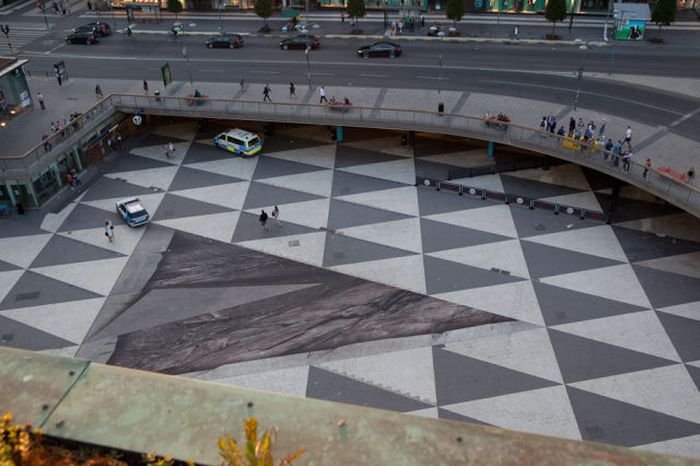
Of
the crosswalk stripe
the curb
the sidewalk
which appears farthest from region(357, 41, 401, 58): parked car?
the crosswalk stripe

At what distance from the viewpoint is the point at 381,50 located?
4900cm

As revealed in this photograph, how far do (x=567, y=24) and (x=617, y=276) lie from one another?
31620mm

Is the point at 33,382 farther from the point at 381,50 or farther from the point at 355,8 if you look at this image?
the point at 355,8

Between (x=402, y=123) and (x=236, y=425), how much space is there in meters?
31.9

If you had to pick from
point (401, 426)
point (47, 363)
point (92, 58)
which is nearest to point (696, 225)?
point (401, 426)

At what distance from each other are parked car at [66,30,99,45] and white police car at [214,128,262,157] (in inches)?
761

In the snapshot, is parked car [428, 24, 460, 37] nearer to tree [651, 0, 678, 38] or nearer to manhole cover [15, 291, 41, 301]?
tree [651, 0, 678, 38]

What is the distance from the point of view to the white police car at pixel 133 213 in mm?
35094

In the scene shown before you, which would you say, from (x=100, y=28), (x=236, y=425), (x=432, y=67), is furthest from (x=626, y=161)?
(x=100, y=28)

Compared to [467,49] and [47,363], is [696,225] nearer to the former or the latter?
[467,49]

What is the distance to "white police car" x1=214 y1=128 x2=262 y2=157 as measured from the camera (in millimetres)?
41719

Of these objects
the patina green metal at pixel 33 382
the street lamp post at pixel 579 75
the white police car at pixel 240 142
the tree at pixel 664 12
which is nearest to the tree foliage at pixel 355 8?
the street lamp post at pixel 579 75

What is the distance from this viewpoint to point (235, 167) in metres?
40.9

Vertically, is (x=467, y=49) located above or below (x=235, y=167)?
above
